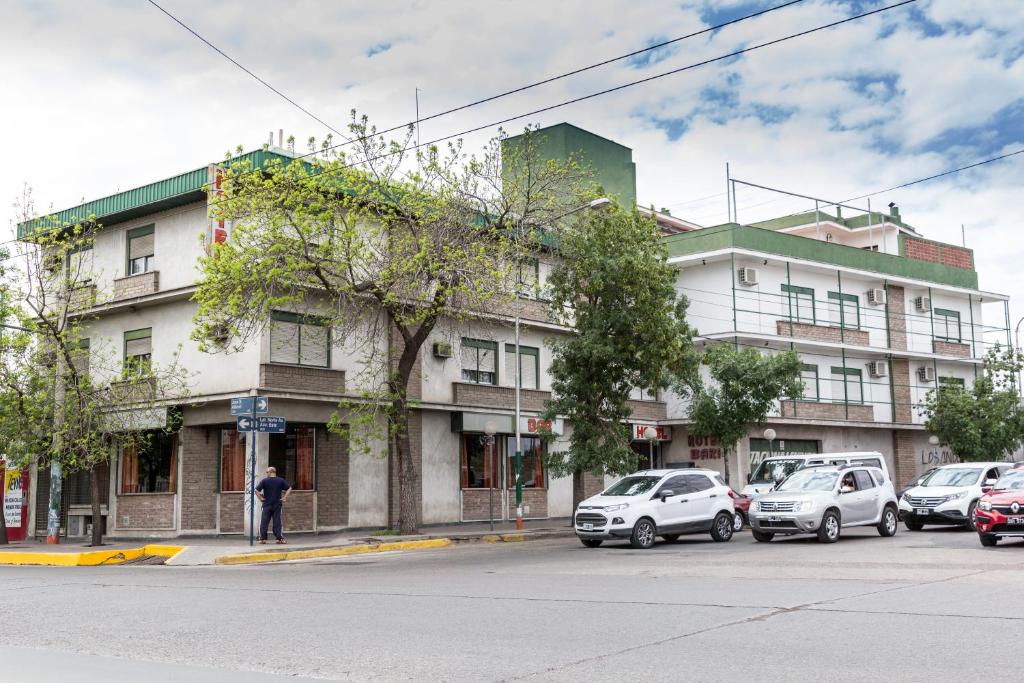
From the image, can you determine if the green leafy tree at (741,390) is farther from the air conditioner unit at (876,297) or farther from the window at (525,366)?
the air conditioner unit at (876,297)

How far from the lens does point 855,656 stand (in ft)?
25.9

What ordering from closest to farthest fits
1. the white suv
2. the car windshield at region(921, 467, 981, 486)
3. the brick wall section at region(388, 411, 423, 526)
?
1. the white suv
2. the car windshield at region(921, 467, 981, 486)
3. the brick wall section at region(388, 411, 423, 526)

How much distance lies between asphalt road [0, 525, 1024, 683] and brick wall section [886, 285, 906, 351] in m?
30.7

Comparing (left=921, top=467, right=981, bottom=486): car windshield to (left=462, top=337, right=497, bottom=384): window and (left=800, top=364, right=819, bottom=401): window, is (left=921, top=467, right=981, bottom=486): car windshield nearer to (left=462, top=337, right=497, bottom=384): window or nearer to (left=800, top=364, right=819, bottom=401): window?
(left=462, top=337, right=497, bottom=384): window

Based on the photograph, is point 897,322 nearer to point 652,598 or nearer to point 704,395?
point 704,395

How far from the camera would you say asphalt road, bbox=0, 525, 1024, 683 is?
7.71 metres

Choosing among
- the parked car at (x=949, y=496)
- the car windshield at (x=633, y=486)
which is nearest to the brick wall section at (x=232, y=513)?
the car windshield at (x=633, y=486)

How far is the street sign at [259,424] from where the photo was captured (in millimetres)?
22234

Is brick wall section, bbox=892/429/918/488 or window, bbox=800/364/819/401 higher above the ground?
window, bbox=800/364/819/401

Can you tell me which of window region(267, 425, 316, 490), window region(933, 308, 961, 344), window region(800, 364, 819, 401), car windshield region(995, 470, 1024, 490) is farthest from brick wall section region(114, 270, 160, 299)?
window region(933, 308, 961, 344)

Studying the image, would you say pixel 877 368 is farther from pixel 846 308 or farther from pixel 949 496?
→ pixel 949 496

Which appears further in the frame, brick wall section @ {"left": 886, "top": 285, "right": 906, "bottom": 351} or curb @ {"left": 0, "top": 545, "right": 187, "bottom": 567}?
brick wall section @ {"left": 886, "top": 285, "right": 906, "bottom": 351}

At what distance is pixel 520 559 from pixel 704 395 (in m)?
18.5

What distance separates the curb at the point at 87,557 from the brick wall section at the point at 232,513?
4.28 meters
